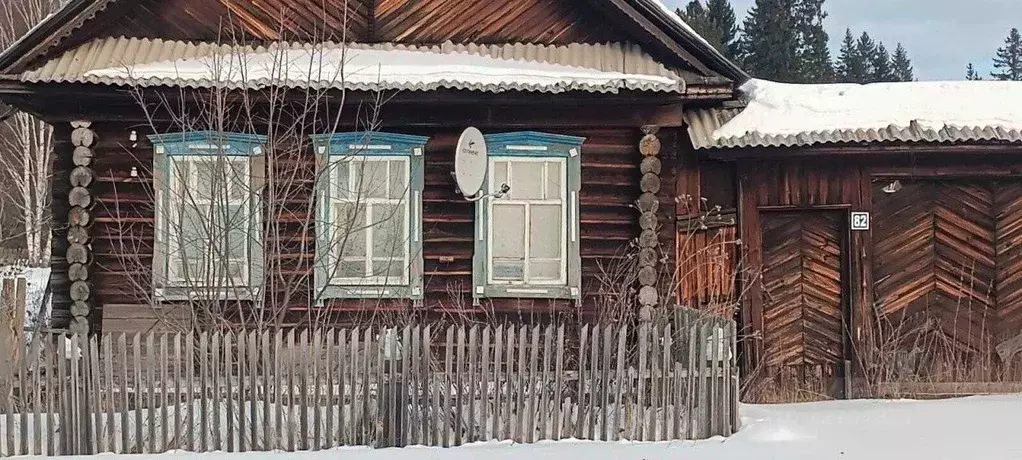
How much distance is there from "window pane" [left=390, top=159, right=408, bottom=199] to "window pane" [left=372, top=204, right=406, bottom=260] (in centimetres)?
14

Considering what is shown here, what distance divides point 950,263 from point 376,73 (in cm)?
609

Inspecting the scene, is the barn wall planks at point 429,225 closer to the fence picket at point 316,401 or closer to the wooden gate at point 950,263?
the wooden gate at point 950,263

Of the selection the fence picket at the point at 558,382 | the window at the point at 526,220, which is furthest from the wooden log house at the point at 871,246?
the fence picket at the point at 558,382

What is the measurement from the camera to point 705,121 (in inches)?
368

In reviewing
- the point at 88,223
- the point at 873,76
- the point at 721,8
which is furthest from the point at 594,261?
the point at 873,76

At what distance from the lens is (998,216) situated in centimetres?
911

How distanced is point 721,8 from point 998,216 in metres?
31.3

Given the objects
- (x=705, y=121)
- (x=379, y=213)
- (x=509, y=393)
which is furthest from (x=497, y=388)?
(x=705, y=121)

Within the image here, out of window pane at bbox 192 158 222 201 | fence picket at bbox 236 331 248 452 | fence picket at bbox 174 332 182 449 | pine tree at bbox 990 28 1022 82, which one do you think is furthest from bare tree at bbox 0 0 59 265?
pine tree at bbox 990 28 1022 82

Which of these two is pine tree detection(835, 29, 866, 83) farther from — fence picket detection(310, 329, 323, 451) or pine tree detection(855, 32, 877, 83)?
fence picket detection(310, 329, 323, 451)

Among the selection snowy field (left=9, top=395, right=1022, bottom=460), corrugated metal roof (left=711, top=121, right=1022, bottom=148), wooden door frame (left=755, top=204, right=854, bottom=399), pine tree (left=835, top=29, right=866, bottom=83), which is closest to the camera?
snowy field (left=9, top=395, right=1022, bottom=460)

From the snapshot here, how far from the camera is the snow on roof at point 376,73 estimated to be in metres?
8.35

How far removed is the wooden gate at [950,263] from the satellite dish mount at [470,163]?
401 centimetres

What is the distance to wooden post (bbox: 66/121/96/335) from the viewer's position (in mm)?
8883
